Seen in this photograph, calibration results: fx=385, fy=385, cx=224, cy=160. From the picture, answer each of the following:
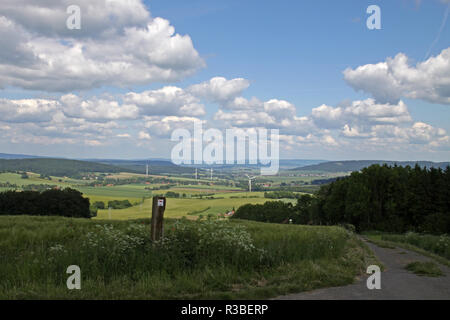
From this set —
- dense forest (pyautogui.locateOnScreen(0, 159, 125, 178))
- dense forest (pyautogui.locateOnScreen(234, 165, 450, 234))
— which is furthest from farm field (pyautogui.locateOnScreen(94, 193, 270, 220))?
dense forest (pyautogui.locateOnScreen(0, 159, 125, 178))

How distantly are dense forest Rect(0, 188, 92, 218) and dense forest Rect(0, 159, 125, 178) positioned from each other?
312ft

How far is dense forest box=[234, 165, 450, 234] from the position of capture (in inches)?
2459

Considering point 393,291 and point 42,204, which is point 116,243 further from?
point 42,204

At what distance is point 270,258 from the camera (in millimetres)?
10477

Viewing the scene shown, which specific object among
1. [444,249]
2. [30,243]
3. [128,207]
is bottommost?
[128,207]

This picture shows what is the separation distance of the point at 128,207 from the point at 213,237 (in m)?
79.5

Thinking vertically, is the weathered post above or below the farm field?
above

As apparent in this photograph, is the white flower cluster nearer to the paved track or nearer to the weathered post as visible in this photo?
the weathered post

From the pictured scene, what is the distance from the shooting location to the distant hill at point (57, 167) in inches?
6004

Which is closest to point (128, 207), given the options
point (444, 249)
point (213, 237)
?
point (444, 249)

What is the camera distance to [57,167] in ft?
541

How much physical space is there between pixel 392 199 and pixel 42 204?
56.3 m

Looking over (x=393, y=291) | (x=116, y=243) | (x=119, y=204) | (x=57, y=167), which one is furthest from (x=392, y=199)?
(x=57, y=167)

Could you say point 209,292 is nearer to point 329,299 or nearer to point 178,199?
point 329,299
